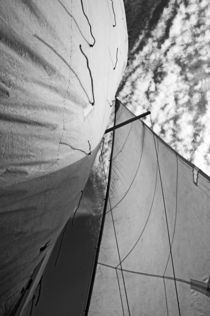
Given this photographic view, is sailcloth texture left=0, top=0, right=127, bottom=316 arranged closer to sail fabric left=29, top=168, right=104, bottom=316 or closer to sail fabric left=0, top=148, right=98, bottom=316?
sail fabric left=0, top=148, right=98, bottom=316

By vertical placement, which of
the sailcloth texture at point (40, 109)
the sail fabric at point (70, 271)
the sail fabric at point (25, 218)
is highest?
the sailcloth texture at point (40, 109)

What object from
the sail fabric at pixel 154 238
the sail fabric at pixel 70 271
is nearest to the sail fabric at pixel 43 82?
the sail fabric at pixel 154 238

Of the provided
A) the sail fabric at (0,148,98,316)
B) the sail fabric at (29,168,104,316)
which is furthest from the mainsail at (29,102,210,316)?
the sail fabric at (0,148,98,316)

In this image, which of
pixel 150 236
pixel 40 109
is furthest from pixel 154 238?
pixel 40 109

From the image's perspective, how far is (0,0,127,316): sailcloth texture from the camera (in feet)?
2.18

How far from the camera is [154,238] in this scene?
2.82 m

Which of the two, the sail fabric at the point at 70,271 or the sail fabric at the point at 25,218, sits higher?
the sail fabric at the point at 25,218

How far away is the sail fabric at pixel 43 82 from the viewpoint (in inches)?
25.5

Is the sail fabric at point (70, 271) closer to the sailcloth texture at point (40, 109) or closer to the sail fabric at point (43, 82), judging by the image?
the sailcloth texture at point (40, 109)

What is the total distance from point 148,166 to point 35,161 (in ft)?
8.17

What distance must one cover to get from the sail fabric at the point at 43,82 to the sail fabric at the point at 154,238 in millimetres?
1918

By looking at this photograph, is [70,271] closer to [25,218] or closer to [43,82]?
[25,218]

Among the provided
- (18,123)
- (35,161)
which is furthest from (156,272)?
(18,123)

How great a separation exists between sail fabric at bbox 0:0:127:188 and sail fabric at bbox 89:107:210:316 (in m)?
1.92
